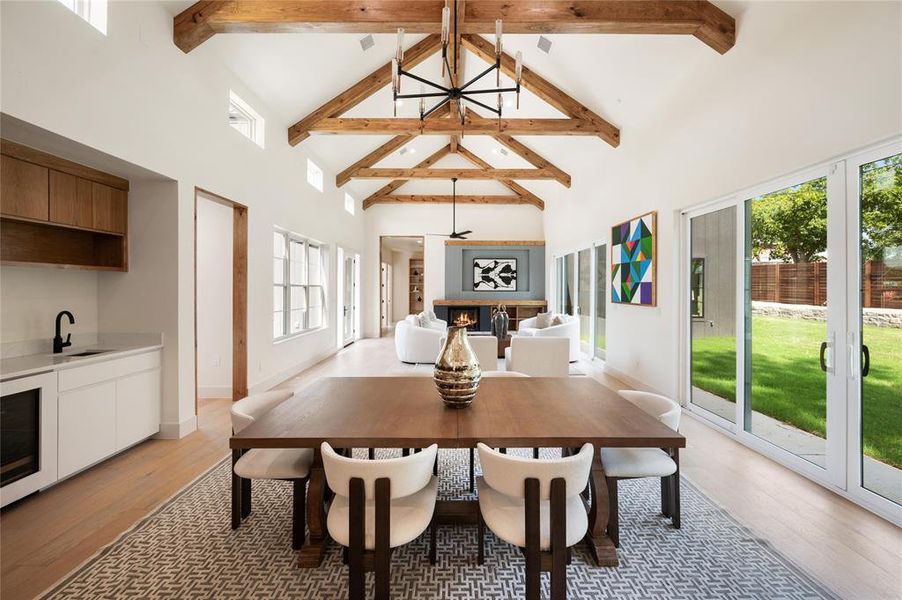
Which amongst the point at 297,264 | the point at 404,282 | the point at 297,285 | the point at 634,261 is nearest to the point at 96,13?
the point at 297,264

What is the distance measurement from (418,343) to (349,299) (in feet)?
11.3

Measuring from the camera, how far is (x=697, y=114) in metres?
3.80

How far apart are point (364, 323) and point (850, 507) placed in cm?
916

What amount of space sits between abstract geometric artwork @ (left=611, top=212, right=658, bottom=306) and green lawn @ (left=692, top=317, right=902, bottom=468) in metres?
1.02

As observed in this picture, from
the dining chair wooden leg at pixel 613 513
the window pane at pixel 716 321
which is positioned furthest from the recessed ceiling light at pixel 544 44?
the dining chair wooden leg at pixel 613 513

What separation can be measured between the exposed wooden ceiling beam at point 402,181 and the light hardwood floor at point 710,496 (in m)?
7.61

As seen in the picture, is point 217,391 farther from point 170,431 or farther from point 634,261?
point 634,261

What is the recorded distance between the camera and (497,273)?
10.3 metres

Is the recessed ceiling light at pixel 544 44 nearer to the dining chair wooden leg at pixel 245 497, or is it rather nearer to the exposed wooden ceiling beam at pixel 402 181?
the exposed wooden ceiling beam at pixel 402 181

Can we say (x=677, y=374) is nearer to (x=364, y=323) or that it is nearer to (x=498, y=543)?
(x=498, y=543)

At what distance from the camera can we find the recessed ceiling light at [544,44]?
474 cm

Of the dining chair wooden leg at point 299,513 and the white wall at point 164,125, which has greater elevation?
the white wall at point 164,125

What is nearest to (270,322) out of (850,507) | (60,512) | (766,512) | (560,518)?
(60,512)

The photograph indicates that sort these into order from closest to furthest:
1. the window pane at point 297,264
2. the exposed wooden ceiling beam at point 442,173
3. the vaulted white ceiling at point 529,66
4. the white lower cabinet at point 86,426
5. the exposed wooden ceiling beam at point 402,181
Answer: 1. the white lower cabinet at point 86,426
2. the vaulted white ceiling at point 529,66
3. the window pane at point 297,264
4. the exposed wooden ceiling beam at point 442,173
5. the exposed wooden ceiling beam at point 402,181
